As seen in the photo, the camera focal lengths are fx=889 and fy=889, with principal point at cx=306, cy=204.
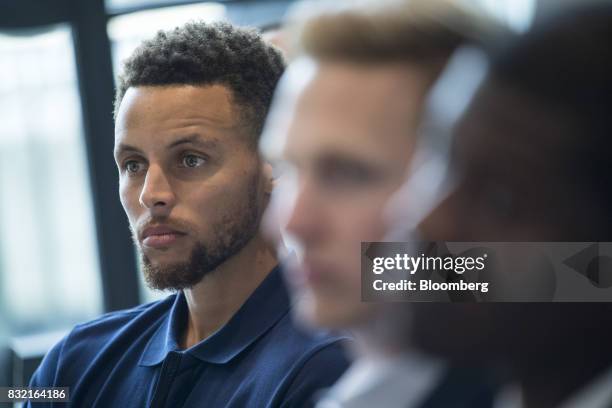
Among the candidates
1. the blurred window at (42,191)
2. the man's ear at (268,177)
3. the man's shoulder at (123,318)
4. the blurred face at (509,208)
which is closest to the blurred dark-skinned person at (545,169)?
the blurred face at (509,208)

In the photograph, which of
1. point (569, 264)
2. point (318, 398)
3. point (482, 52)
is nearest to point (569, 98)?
point (482, 52)

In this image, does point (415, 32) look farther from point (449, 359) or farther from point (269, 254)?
point (269, 254)

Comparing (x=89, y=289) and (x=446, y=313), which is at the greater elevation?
(x=89, y=289)

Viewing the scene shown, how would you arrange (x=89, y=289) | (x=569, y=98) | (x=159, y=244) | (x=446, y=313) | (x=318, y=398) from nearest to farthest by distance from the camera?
(x=569, y=98) → (x=446, y=313) → (x=318, y=398) → (x=159, y=244) → (x=89, y=289)

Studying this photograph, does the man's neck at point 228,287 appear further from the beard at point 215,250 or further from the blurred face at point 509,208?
the blurred face at point 509,208

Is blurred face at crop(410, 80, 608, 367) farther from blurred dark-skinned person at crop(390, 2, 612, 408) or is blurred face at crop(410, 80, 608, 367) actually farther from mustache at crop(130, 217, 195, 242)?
mustache at crop(130, 217, 195, 242)

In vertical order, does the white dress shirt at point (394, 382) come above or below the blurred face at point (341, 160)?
below

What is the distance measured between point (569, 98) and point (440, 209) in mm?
130

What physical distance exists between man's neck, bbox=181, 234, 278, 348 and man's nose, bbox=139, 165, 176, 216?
111mm

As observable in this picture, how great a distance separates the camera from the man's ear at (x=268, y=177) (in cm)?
112

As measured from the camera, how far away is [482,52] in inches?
28.2

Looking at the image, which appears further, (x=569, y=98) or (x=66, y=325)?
(x=66, y=325)

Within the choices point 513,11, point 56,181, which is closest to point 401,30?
point 513,11

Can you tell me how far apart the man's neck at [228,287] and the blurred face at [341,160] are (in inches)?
13.4
